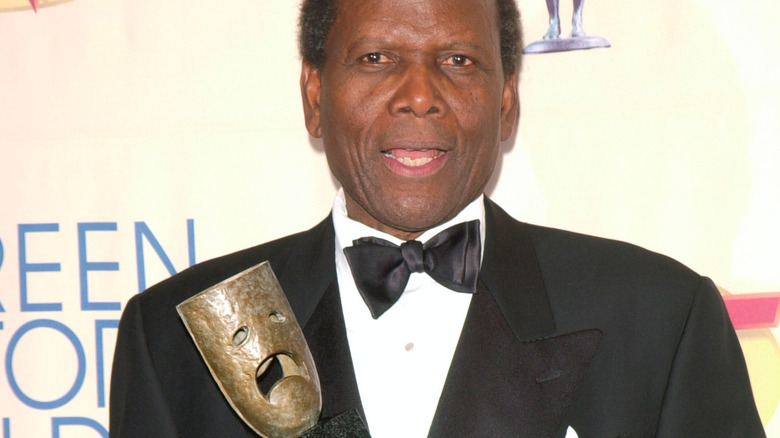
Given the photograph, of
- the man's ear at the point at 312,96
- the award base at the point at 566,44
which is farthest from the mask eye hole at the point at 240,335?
the award base at the point at 566,44

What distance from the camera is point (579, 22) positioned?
2.04 metres

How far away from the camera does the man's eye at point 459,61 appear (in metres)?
1.58

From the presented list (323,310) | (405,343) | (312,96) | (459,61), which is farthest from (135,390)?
(459,61)

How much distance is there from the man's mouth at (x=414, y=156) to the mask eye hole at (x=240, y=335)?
1.63ft

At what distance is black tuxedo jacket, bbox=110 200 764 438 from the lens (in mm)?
1474

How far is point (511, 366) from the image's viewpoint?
1490mm

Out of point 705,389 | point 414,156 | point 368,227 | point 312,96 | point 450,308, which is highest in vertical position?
point 312,96

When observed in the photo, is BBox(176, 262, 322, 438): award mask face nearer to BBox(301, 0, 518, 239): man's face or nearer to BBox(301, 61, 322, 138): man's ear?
BBox(301, 0, 518, 239): man's face

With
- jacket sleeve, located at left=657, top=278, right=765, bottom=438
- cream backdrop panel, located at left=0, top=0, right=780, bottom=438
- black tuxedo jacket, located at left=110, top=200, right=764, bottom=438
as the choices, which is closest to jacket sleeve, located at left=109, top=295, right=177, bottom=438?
black tuxedo jacket, located at left=110, top=200, right=764, bottom=438

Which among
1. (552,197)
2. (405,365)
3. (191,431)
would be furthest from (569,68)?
(191,431)

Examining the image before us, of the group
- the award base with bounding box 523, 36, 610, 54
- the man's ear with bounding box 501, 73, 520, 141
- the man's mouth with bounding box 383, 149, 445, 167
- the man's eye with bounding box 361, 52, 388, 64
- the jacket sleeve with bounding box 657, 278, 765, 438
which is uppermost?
the award base with bounding box 523, 36, 610, 54

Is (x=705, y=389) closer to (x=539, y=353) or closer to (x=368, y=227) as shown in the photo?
(x=539, y=353)

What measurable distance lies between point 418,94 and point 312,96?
31 cm

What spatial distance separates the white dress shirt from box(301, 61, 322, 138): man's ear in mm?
187
